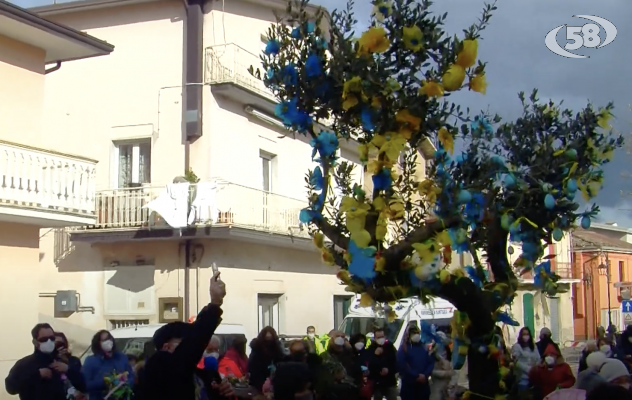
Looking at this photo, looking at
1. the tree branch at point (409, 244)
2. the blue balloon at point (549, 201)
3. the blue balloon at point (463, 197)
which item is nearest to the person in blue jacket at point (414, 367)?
the blue balloon at point (549, 201)

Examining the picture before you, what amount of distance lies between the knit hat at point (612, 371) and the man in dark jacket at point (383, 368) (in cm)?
541

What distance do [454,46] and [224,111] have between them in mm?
14901

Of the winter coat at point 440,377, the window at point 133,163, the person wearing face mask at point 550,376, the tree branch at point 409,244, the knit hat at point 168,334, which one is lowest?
the winter coat at point 440,377

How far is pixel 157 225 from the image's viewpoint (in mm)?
18469

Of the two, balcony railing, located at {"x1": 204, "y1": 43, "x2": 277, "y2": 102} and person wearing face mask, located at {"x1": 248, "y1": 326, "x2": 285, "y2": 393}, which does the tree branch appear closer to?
person wearing face mask, located at {"x1": 248, "y1": 326, "x2": 285, "y2": 393}

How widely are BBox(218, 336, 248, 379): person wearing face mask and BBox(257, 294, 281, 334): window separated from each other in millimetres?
10336

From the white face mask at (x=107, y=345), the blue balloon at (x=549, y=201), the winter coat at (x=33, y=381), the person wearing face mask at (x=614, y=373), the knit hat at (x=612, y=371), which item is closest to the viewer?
the blue balloon at (x=549, y=201)

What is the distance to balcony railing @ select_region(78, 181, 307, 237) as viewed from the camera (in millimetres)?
18234

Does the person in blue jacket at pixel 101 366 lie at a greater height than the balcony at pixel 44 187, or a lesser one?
lesser

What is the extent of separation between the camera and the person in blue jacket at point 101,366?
894 centimetres

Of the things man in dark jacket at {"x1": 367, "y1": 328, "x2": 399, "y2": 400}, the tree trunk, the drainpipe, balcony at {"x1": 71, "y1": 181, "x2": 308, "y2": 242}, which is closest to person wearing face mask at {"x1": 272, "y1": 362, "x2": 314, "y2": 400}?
the tree trunk

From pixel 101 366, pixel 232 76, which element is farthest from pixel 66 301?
pixel 101 366

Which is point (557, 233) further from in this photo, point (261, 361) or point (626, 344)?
point (626, 344)

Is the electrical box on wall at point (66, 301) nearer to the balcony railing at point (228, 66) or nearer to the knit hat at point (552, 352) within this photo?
the balcony railing at point (228, 66)
